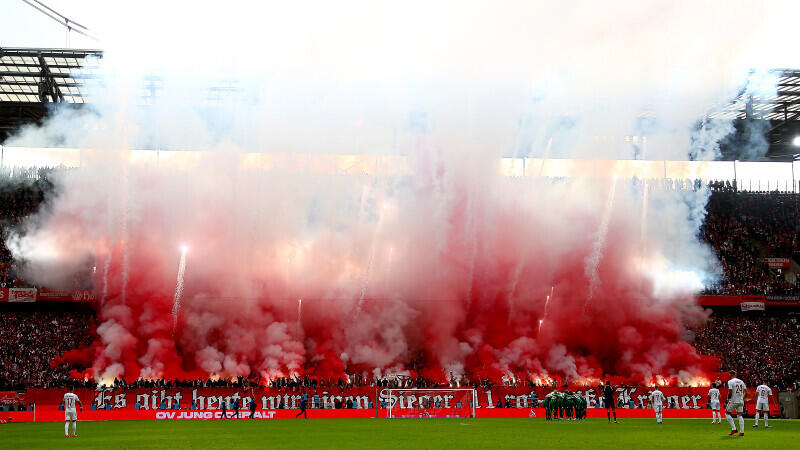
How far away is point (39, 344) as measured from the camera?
1977 inches

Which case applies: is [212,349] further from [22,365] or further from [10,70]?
[10,70]

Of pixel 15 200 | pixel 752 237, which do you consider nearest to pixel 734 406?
pixel 752 237

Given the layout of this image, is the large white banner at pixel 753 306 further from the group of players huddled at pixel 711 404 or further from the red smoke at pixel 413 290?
the group of players huddled at pixel 711 404

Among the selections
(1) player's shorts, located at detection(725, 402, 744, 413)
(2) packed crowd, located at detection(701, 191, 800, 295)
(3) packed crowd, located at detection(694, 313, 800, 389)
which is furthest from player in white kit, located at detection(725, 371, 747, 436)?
(2) packed crowd, located at detection(701, 191, 800, 295)

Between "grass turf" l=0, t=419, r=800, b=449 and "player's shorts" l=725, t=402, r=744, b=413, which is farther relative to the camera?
"player's shorts" l=725, t=402, r=744, b=413

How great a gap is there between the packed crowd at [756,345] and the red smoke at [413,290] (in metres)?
2.14

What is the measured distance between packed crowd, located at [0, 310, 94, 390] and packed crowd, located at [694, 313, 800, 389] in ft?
138

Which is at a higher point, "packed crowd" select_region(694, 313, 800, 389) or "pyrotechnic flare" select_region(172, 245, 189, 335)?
"pyrotechnic flare" select_region(172, 245, 189, 335)

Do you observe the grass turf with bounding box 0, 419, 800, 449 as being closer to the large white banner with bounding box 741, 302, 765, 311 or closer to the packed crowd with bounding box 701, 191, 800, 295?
the large white banner with bounding box 741, 302, 765, 311

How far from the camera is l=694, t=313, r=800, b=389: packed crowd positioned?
51.3 m

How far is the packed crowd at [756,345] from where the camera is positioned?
51281 millimetres

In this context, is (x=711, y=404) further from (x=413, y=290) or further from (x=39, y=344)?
(x=39, y=344)

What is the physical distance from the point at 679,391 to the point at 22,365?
3976cm

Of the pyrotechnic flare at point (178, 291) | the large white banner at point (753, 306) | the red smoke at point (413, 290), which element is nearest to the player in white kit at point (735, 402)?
the red smoke at point (413, 290)
